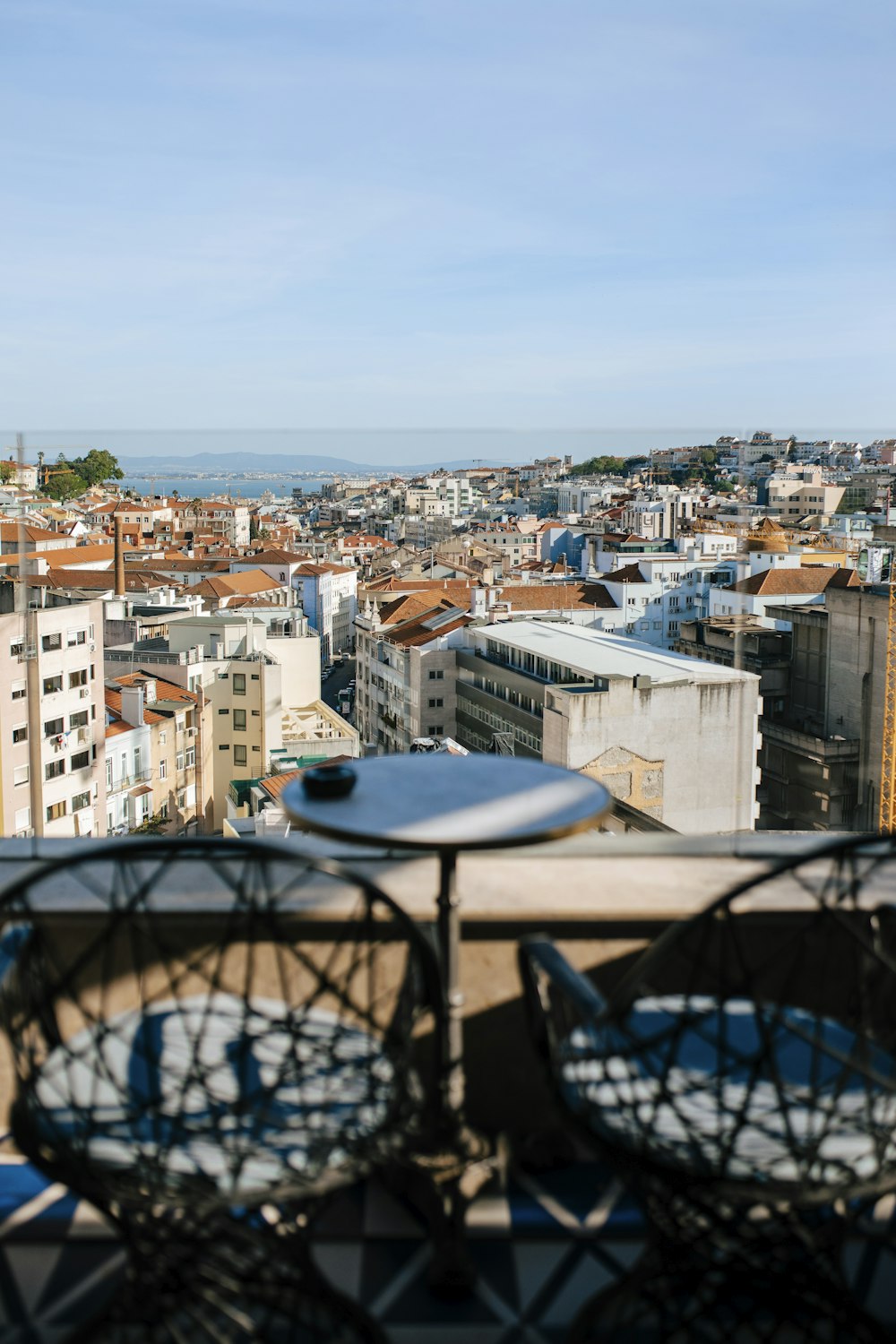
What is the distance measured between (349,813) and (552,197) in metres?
8.10

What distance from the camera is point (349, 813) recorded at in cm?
111

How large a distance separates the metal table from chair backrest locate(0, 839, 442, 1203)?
8 centimetres

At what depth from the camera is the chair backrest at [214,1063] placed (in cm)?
89

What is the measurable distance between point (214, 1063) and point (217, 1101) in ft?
0.18

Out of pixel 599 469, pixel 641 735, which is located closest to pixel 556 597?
pixel 641 735

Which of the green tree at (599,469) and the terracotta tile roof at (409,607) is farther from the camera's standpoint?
the green tree at (599,469)

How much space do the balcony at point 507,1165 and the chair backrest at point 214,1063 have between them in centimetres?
35

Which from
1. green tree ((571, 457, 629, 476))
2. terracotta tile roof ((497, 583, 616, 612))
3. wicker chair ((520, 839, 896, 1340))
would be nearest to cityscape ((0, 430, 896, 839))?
terracotta tile roof ((497, 583, 616, 612))

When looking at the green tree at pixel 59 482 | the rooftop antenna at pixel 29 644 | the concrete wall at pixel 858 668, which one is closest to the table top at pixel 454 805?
the rooftop antenna at pixel 29 644

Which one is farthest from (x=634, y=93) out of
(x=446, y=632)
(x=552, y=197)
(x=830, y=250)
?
(x=446, y=632)

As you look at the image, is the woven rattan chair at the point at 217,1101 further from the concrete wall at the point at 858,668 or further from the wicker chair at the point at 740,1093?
the concrete wall at the point at 858,668

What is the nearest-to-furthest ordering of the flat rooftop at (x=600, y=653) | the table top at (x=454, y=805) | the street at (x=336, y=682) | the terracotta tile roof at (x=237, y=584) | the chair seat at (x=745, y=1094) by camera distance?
1. the chair seat at (x=745, y=1094)
2. the table top at (x=454, y=805)
3. the flat rooftop at (x=600, y=653)
4. the street at (x=336, y=682)
5. the terracotta tile roof at (x=237, y=584)

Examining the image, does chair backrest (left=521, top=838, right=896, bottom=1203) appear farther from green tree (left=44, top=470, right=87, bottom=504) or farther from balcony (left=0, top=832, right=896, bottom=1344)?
green tree (left=44, top=470, right=87, bottom=504)

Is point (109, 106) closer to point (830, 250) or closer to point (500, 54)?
point (500, 54)
